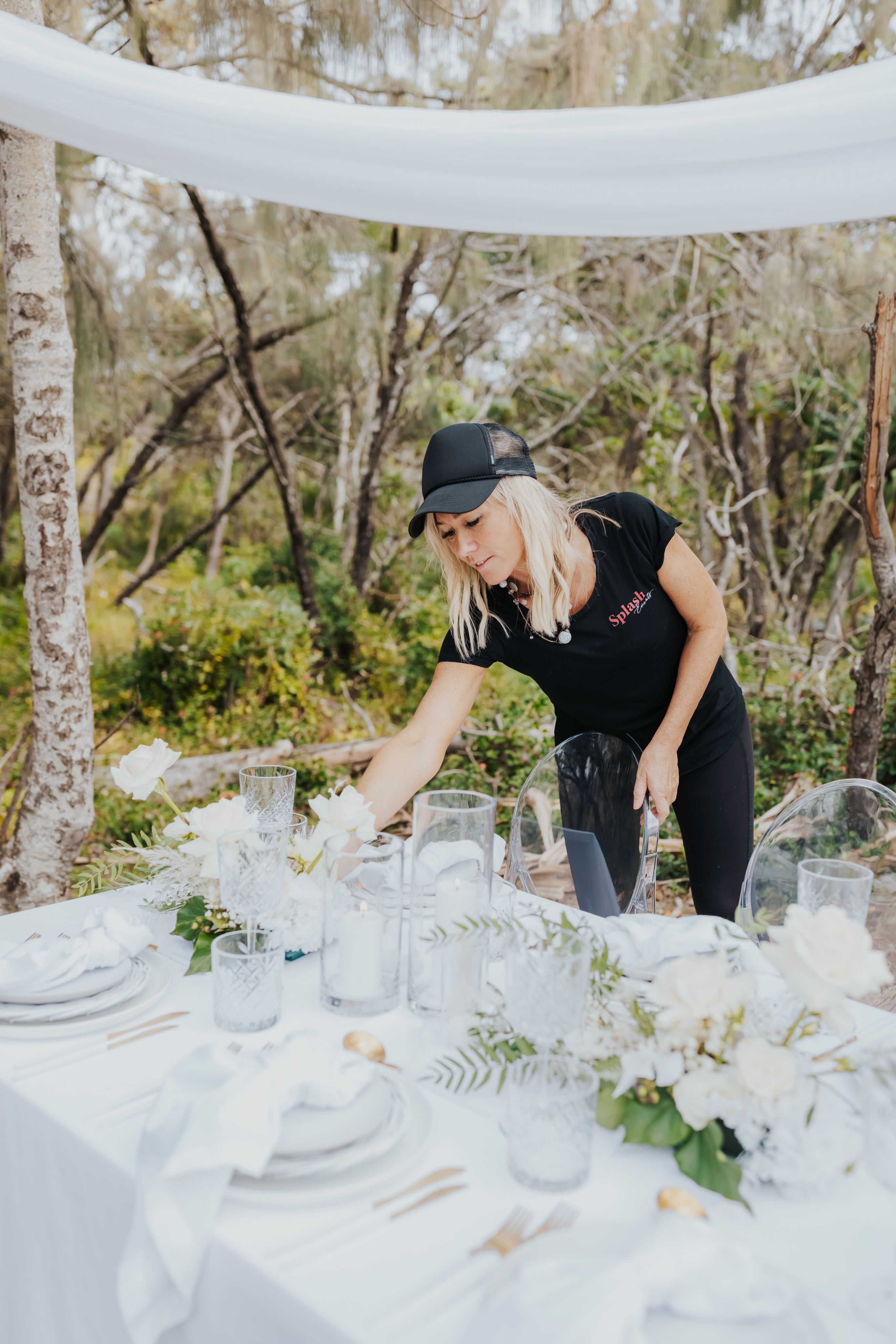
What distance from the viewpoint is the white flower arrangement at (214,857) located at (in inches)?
48.1

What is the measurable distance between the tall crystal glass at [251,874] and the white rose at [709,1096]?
485 mm

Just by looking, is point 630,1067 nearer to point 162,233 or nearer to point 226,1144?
point 226,1144

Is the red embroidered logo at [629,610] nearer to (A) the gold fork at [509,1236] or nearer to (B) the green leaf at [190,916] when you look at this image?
(B) the green leaf at [190,916]

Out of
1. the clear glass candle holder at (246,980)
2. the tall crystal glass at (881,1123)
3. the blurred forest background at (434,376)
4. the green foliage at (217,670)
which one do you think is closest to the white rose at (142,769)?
the clear glass candle holder at (246,980)

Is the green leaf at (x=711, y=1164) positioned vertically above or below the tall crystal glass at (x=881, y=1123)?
below

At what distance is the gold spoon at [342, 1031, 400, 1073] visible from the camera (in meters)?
1.01

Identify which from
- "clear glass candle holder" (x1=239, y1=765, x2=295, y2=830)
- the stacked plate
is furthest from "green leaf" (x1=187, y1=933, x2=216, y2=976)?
the stacked plate

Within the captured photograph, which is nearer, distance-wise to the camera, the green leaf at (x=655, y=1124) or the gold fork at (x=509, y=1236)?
the gold fork at (x=509, y=1236)

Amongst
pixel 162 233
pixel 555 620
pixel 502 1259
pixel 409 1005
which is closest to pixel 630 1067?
pixel 502 1259

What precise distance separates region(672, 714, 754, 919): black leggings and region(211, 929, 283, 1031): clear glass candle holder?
114 cm

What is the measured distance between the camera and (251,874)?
115 centimetres

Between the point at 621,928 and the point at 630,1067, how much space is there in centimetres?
44

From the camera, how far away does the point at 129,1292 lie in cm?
74

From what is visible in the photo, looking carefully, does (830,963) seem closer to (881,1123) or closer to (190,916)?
(881,1123)
